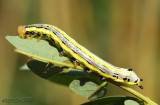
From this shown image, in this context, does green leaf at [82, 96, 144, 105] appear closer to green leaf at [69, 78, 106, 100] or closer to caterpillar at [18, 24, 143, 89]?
green leaf at [69, 78, 106, 100]

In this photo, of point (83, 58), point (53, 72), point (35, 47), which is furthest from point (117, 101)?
point (35, 47)

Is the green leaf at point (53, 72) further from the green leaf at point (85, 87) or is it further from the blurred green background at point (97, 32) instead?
the blurred green background at point (97, 32)

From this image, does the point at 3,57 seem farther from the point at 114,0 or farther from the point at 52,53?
the point at 52,53

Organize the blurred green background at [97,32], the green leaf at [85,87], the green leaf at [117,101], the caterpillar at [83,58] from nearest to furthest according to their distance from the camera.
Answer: the green leaf at [117,101] → the green leaf at [85,87] → the caterpillar at [83,58] → the blurred green background at [97,32]

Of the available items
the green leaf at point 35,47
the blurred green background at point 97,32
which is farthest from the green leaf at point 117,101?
the blurred green background at point 97,32

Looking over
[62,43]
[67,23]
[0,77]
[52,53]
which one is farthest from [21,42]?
[67,23]
